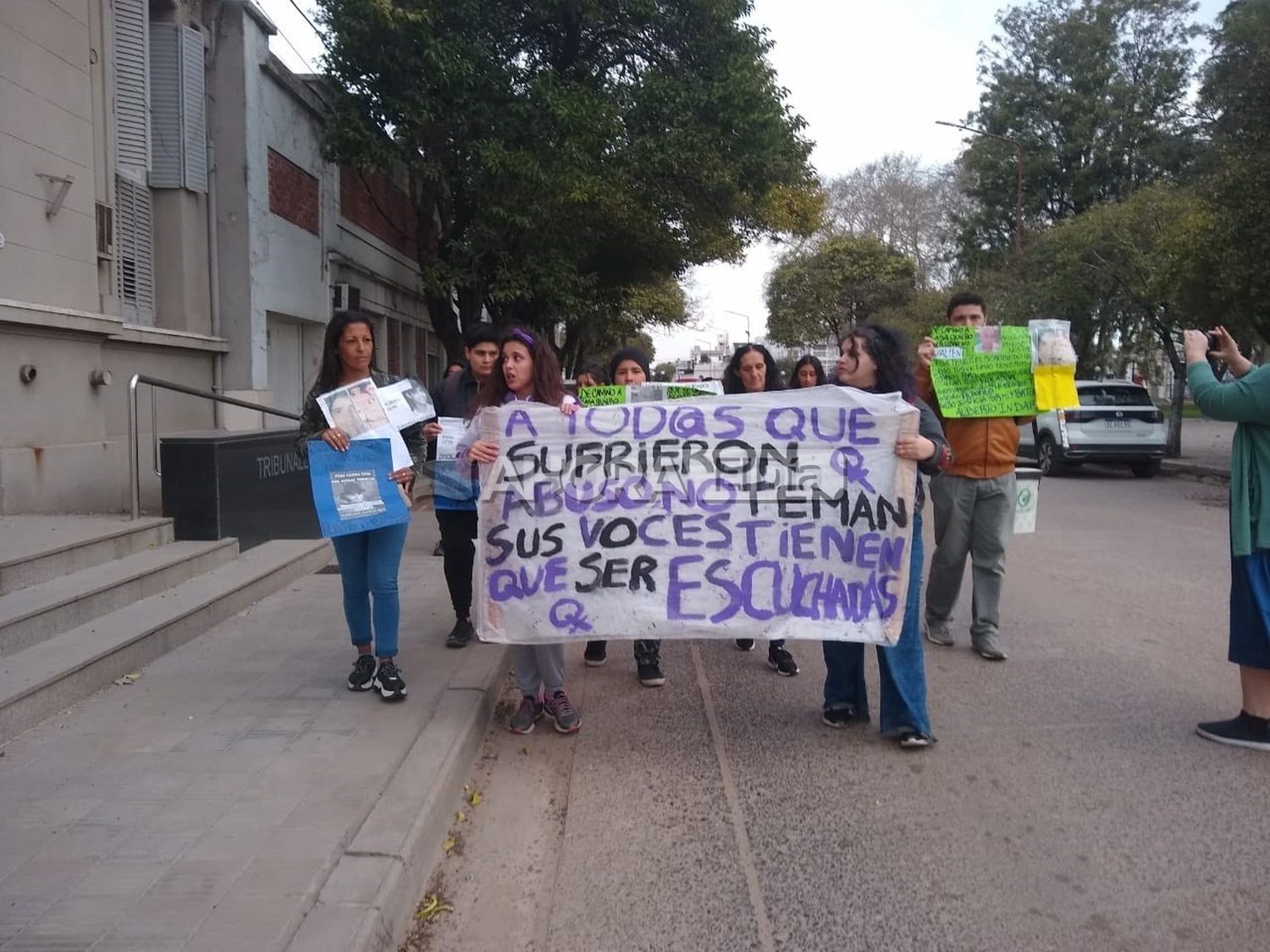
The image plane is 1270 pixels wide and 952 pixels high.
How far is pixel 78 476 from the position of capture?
780cm

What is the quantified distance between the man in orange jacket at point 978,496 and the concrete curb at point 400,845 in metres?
2.90

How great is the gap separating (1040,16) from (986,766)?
37397mm

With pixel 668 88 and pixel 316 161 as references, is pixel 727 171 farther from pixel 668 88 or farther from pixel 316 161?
pixel 316 161

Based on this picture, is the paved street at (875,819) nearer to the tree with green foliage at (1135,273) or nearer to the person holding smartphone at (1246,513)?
the person holding smartphone at (1246,513)

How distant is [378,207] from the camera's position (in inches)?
695

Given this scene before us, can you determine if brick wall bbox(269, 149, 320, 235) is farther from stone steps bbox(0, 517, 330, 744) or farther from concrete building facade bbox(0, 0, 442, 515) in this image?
stone steps bbox(0, 517, 330, 744)

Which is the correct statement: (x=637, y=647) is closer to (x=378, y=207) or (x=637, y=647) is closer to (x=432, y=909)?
(x=432, y=909)

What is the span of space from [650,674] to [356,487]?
1983 mm

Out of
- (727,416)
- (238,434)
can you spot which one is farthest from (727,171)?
(727,416)

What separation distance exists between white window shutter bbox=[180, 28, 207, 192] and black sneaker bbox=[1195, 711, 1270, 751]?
10.1 m

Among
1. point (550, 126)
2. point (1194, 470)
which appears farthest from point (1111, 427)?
point (550, 126)

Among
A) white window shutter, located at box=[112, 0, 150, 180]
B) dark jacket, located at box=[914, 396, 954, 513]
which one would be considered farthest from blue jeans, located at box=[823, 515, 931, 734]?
white window shutter, located at box=[112, 0, 150, 180]

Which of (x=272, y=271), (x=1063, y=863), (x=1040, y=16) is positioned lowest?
(x=1063, y=863)

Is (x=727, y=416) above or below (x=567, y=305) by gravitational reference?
below
